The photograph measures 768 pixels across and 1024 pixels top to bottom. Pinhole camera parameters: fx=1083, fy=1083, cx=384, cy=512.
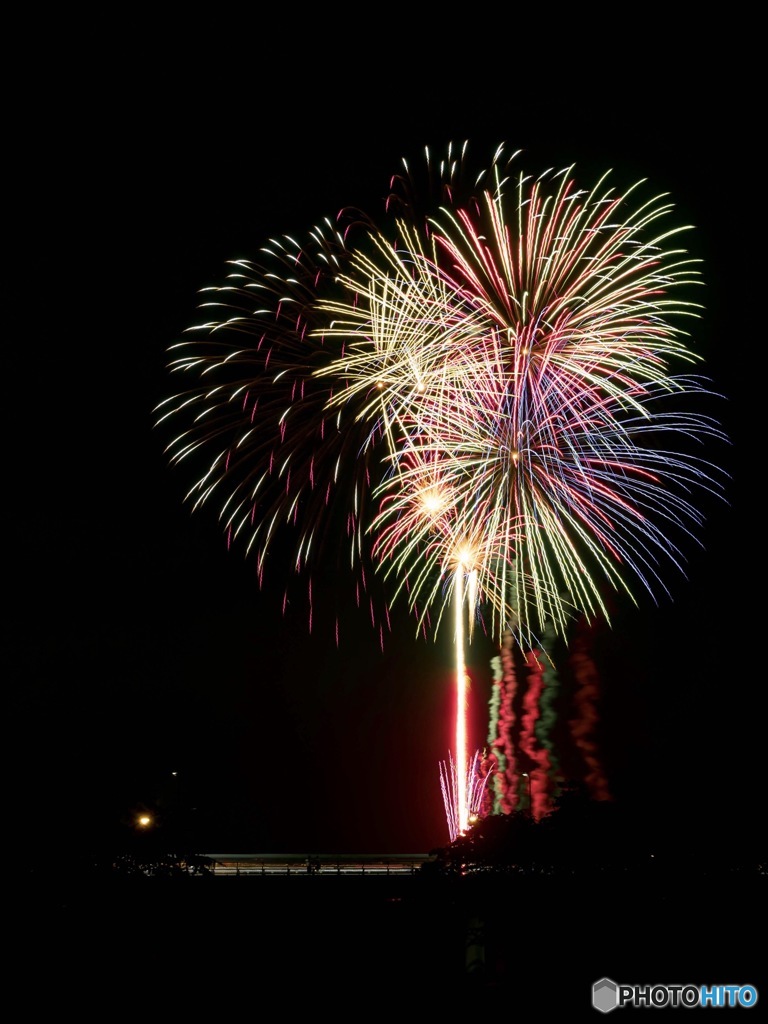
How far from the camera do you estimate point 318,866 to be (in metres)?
35.2

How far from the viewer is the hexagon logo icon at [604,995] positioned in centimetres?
2014

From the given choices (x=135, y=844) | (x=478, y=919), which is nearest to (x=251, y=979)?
(x=135, y=844)

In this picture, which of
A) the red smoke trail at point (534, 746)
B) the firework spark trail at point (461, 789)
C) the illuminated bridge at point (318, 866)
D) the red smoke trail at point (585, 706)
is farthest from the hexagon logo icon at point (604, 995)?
the red smoke trail at point (585, 706)

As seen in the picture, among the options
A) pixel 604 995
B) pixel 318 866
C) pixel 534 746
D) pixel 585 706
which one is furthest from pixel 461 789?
pixel 585 706

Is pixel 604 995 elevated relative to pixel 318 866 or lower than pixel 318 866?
lower

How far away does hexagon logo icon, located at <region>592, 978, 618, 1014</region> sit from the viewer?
2014 centimetres

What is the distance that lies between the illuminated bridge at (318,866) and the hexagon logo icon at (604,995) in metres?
11.1

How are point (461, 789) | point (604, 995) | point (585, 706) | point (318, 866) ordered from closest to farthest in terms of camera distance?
point (604, 995) → point (461, 789) → point (318, 866) → point (585, 706)

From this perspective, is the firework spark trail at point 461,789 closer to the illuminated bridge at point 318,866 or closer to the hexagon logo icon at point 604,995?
the illuminated bridge at point 318,866

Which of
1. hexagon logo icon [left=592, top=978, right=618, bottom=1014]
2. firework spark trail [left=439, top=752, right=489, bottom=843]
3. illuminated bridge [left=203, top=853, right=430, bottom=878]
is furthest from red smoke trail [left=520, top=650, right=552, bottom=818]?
hexagon logo icon [left=592, top=978, right=618, bottom=1014]

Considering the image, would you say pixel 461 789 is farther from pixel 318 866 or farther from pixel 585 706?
pixel 585 706

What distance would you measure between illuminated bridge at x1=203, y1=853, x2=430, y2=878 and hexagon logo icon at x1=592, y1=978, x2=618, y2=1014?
11.1 metres

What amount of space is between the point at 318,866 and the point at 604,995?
53.5 feet

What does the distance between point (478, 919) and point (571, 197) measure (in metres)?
17.1
